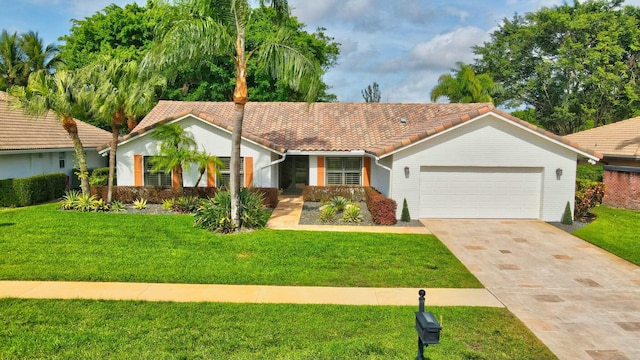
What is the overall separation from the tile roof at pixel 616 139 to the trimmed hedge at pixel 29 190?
25688mm

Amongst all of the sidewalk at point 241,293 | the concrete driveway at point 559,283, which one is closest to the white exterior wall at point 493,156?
the concrete driveway at point 559,283

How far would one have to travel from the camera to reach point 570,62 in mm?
34219

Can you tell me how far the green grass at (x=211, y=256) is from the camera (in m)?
9.35

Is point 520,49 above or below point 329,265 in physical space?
above

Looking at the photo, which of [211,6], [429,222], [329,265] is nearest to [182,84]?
[211,6]

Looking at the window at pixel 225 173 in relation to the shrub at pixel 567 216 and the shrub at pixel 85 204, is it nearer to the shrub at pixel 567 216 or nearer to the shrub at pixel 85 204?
the shrub at pixel 85 204

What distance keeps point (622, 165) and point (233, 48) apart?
18.5 meters

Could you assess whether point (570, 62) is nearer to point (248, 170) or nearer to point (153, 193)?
point (248, 170)

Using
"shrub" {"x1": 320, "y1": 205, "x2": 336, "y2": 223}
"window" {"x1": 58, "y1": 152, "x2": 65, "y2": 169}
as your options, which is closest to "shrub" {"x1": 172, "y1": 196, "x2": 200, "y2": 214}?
"shrub" {"x1": 320, "y1": 205, "x2": 336, "y2": 223}

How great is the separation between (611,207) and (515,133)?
7.57 metres

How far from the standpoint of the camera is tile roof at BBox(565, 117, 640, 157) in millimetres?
19906

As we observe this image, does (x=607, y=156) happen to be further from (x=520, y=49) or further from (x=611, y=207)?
(x=520, y=49)

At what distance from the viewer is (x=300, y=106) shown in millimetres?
25500

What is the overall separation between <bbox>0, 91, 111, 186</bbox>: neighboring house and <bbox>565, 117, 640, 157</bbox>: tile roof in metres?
26.4
